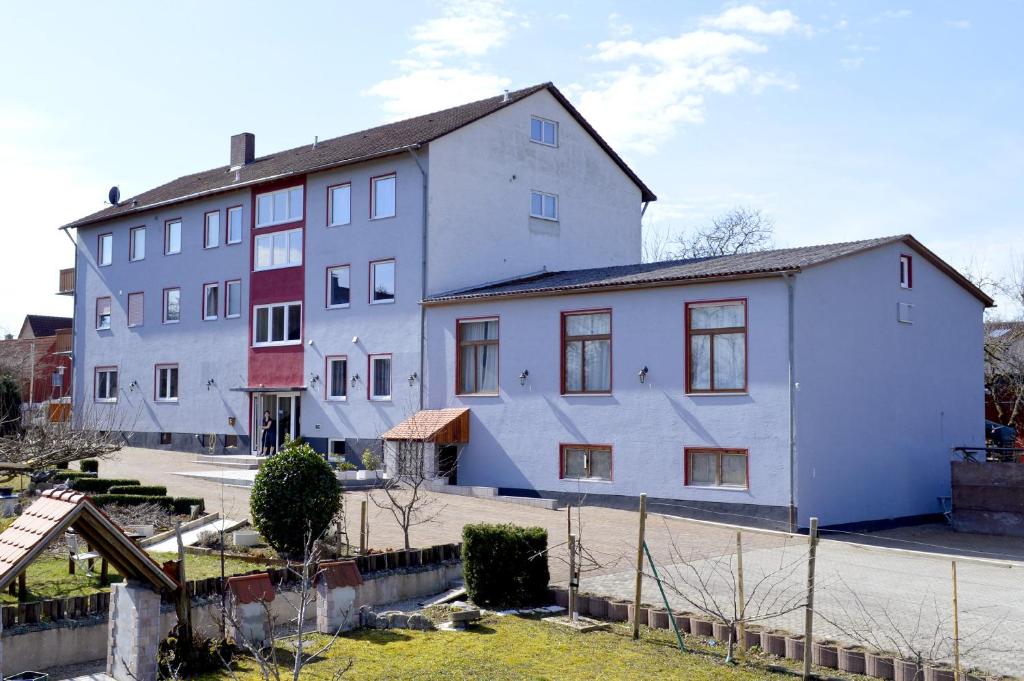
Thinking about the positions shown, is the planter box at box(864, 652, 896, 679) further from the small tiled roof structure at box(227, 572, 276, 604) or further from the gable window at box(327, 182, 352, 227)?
the gable window at box(327, 182, 352, 227)

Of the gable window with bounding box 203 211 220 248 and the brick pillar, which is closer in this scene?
the brick pillar

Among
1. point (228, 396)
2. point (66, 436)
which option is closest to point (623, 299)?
point (66, 436)

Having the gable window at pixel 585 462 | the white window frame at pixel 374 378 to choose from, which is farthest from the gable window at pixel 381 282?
the gable window at pixel 585 462

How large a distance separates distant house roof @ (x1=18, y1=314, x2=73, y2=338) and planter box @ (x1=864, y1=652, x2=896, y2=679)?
251 feet

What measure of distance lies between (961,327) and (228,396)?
886 inches

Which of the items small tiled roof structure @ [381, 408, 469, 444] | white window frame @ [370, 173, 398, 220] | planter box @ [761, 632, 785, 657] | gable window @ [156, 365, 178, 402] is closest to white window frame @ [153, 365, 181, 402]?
gable window @ [156, 365, 178, 402]

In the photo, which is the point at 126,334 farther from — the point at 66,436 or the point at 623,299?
the point at 66,436

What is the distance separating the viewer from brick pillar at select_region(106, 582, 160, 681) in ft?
27.4

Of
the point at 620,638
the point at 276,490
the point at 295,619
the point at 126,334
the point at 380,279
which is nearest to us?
the point at 620,638

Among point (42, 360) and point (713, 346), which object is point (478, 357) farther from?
point (42, 360)

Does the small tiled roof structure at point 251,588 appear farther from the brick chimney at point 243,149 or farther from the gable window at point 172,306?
the brick chimney at point 243,149

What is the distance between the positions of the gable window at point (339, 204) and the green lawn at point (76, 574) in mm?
17360

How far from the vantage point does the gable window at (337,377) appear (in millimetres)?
30312

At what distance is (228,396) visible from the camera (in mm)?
34094
